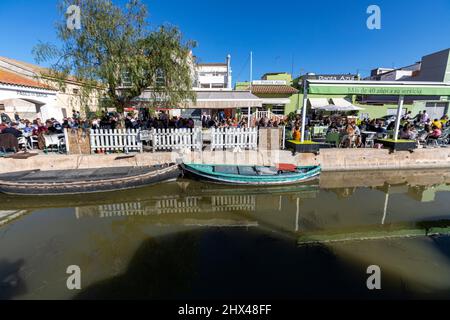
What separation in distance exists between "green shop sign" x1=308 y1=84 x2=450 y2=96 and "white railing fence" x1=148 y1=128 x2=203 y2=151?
511cm

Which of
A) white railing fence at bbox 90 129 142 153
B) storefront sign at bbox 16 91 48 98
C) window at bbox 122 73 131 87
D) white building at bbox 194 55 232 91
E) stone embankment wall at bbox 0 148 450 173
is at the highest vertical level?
white building at bbox 194 55 232 91

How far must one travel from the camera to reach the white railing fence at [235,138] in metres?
9.74

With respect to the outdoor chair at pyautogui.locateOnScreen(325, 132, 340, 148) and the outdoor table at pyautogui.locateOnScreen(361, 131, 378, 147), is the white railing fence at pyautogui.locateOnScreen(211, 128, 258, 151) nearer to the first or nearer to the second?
the outdoor chair at pyautogui.locateOnScreen(325, 132, 340, 148)

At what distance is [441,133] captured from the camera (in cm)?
1103

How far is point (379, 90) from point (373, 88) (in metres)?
0.31

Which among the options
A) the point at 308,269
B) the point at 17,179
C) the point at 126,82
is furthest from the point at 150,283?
the point at 126,82

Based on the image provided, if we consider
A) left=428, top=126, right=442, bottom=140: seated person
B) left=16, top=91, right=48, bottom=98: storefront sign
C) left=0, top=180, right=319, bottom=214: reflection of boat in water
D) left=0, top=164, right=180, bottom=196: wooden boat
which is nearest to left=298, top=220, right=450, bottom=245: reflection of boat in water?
left=0, top=180, right=319, bottom=214: reflection of boat in water

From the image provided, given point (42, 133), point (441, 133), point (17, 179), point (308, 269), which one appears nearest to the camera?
point (308, 269)

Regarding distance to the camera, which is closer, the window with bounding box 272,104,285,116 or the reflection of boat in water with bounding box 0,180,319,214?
the reflection of boat in water with bounding box 0,180,319,214

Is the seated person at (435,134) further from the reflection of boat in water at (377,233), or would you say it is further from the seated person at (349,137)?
the reflection of boat in water at (377,233)

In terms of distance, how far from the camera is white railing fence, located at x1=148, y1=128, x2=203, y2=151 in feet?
31.0

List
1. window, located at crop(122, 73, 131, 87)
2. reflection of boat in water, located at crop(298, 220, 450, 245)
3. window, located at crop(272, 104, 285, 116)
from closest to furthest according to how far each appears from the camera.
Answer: reflection of boat in water, located at crop(298, 220, 450, 245) < window, located at crop(122, 73, 131, 87) < window, located at crop(272, 104, 285, 116)
